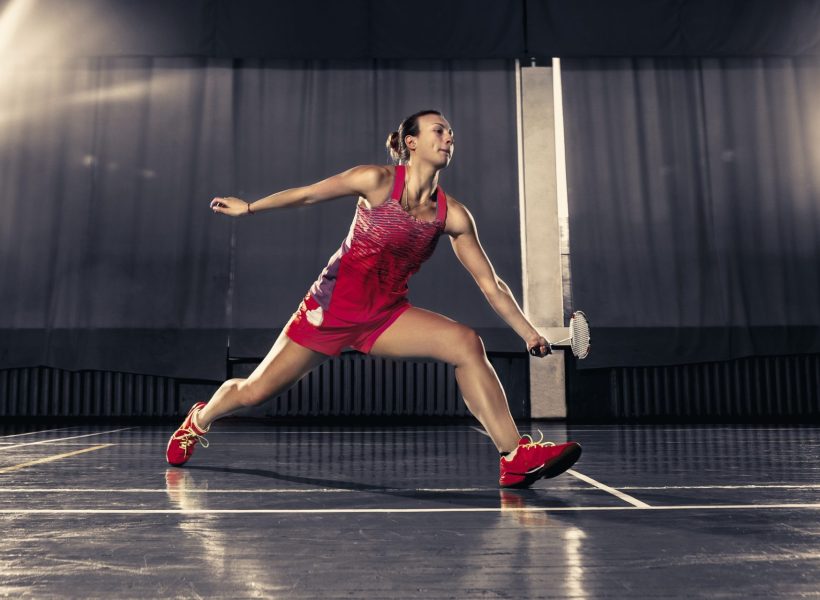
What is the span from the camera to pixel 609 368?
662 cm

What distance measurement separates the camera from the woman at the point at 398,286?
7.20 feet

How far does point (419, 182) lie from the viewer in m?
2.26

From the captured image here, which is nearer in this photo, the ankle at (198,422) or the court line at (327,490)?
the court line at (327,490)

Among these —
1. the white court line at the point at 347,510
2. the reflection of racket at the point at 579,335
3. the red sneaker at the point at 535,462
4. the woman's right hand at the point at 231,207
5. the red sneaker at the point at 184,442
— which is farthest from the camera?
the red sneaker at the point at 184,442

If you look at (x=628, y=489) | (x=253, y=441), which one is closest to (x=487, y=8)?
(x=253, y=441)

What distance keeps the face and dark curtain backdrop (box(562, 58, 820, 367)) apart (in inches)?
179

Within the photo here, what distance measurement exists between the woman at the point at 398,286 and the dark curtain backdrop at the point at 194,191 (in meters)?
4.24

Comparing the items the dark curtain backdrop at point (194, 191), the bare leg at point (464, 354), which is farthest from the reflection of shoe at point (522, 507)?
the dark curtain backdrop at point (194, 191)

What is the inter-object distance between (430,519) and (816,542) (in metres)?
0.67

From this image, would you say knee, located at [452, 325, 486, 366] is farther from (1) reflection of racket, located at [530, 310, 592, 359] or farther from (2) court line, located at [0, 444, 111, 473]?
(2) court line, located at [0, 444, 111, 473]

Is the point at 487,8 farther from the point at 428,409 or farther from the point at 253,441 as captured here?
the point at 253,441

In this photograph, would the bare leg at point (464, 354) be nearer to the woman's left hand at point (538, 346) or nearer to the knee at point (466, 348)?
the knee at point (466, 348)

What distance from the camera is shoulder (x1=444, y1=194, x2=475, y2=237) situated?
230cm

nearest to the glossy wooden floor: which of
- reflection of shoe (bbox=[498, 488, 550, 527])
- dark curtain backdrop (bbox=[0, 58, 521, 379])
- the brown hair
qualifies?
reflection of shoe (bbox=[498, 488, 550, 527])
